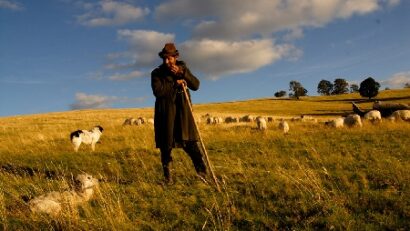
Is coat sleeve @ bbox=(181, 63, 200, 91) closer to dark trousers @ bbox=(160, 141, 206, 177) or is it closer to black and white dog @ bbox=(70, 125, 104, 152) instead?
dark trousers @ bbox=(160, 141, 206, 177)

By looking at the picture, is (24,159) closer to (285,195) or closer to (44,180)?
(44,180)

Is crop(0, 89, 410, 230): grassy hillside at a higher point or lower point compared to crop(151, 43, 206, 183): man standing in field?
lower

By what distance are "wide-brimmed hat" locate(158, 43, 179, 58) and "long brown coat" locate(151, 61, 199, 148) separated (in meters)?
0.29

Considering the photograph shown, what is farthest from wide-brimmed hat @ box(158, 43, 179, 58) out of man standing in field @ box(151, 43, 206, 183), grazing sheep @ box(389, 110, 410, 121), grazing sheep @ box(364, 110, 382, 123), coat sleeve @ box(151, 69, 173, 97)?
grazing sheep @ box(389, 110, 410, 121)

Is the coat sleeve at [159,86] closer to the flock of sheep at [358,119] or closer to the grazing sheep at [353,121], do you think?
the flock of sheep at [358,119]

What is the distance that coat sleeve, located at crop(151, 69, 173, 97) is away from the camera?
29.1 feet

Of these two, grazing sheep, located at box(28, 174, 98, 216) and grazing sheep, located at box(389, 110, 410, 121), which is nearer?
grazing sheep, located at box(28, 174, 98, 216)

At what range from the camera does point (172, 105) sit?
899cm

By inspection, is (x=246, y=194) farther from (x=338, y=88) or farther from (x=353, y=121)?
(x=338, y=88)

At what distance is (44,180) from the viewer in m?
10.6

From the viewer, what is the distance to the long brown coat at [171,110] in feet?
29.3

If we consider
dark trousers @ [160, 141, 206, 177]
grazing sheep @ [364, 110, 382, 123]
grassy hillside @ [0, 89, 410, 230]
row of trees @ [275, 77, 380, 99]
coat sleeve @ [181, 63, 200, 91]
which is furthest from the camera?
row of trees @ [275, 77, 380, 99]

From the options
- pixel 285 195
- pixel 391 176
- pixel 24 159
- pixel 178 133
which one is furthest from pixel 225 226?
pixel 24 159

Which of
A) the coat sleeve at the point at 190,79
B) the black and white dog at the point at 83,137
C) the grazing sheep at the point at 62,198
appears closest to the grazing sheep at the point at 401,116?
the black and white dog at the point at 83,137
